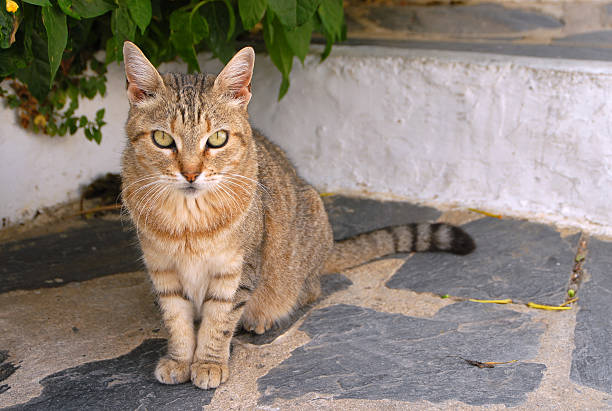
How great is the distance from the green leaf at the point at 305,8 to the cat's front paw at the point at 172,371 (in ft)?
6.07

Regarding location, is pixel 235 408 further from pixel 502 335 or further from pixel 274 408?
pixel 502 335

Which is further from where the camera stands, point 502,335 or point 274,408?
point 502,335

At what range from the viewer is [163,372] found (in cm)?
276

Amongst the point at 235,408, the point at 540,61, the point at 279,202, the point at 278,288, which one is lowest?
the point at 235,408

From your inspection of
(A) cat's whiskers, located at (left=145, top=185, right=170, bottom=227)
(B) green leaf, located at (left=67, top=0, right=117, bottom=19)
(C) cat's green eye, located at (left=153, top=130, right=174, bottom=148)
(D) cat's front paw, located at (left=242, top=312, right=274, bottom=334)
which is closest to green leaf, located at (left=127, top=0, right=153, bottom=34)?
(B) green leaf, located at (left=67, top=0, right=117, bottom=19)

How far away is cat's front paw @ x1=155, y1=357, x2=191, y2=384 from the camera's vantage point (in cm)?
276

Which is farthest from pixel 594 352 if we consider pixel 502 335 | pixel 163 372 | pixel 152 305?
pixel 152 305

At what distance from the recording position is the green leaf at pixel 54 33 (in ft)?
9.51

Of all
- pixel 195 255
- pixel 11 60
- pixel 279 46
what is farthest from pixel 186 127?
pixel 279 46

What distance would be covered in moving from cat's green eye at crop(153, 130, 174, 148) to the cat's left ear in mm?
312

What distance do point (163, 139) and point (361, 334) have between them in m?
1.30

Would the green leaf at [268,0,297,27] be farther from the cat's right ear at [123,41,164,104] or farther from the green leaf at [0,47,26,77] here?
the green leaf at [0,47,26,77]

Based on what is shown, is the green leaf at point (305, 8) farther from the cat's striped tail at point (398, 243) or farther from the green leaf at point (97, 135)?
the green leaf at point (97, 135)

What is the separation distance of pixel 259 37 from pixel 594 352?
3.28 metres
